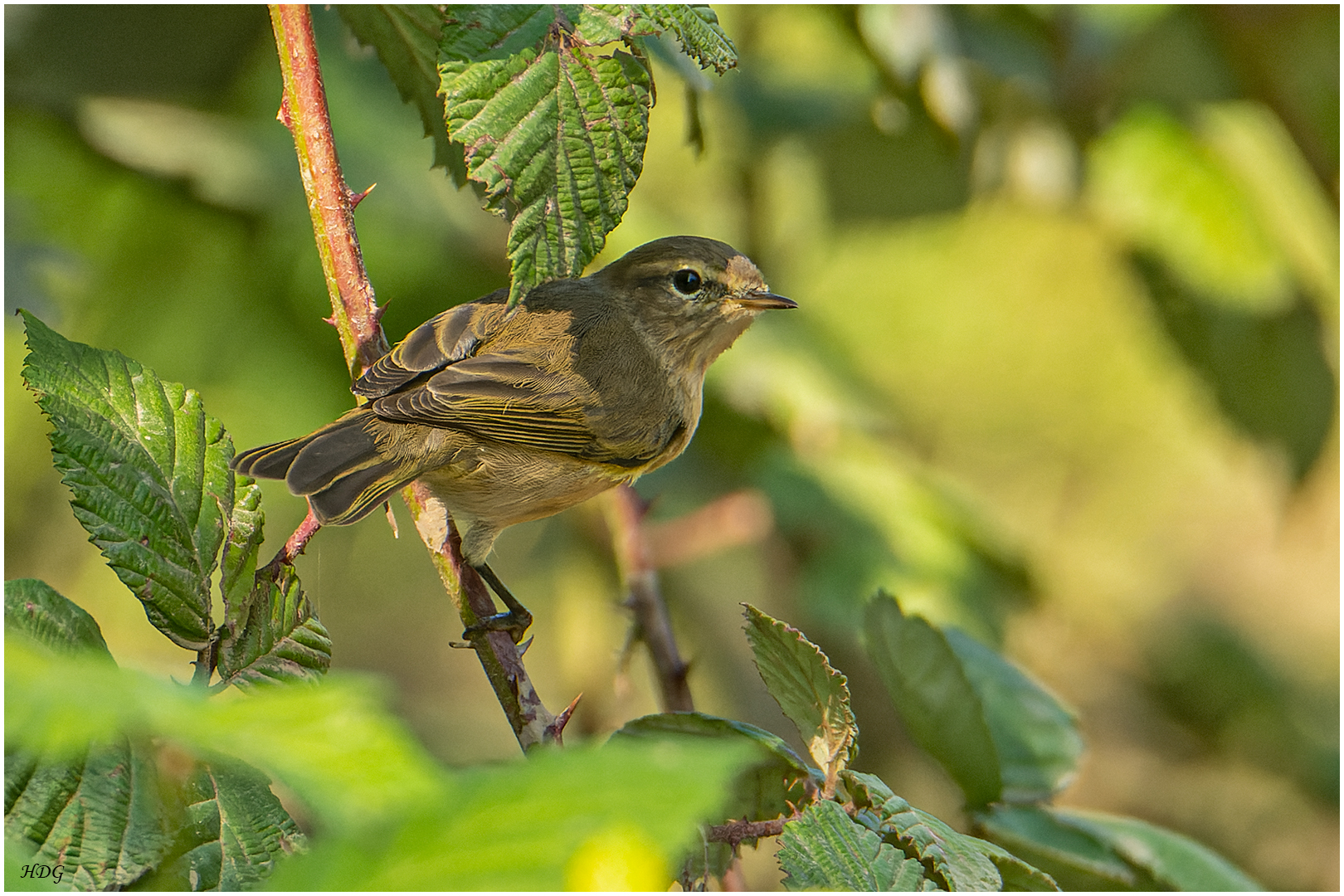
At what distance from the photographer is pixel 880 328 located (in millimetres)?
4023

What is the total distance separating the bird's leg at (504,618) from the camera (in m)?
1.43

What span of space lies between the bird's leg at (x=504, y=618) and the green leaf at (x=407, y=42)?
2.14 ft

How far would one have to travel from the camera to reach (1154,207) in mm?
3180

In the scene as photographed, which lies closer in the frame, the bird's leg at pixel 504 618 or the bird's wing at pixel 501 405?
the bird's leg at pixel 504 618

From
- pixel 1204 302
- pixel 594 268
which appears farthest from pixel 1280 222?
pixel 594 268

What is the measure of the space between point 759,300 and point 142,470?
1.78 metres

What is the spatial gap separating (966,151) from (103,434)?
2.55 metres

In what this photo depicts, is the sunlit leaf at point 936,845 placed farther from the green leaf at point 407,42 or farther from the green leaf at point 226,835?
the green leaf at point 407,42

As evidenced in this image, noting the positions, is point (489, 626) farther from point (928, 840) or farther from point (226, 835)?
point (928, 840)

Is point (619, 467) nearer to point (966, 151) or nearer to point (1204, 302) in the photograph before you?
point (966, 151)

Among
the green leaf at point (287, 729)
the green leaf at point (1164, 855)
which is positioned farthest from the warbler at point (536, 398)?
the green leaf at point (287, 729)

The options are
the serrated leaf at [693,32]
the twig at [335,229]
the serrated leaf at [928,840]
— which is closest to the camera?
the serrated leaf at [928,840]

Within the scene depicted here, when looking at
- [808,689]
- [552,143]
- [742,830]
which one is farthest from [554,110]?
[742,830]

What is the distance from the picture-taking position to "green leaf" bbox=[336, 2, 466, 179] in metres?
1.53
